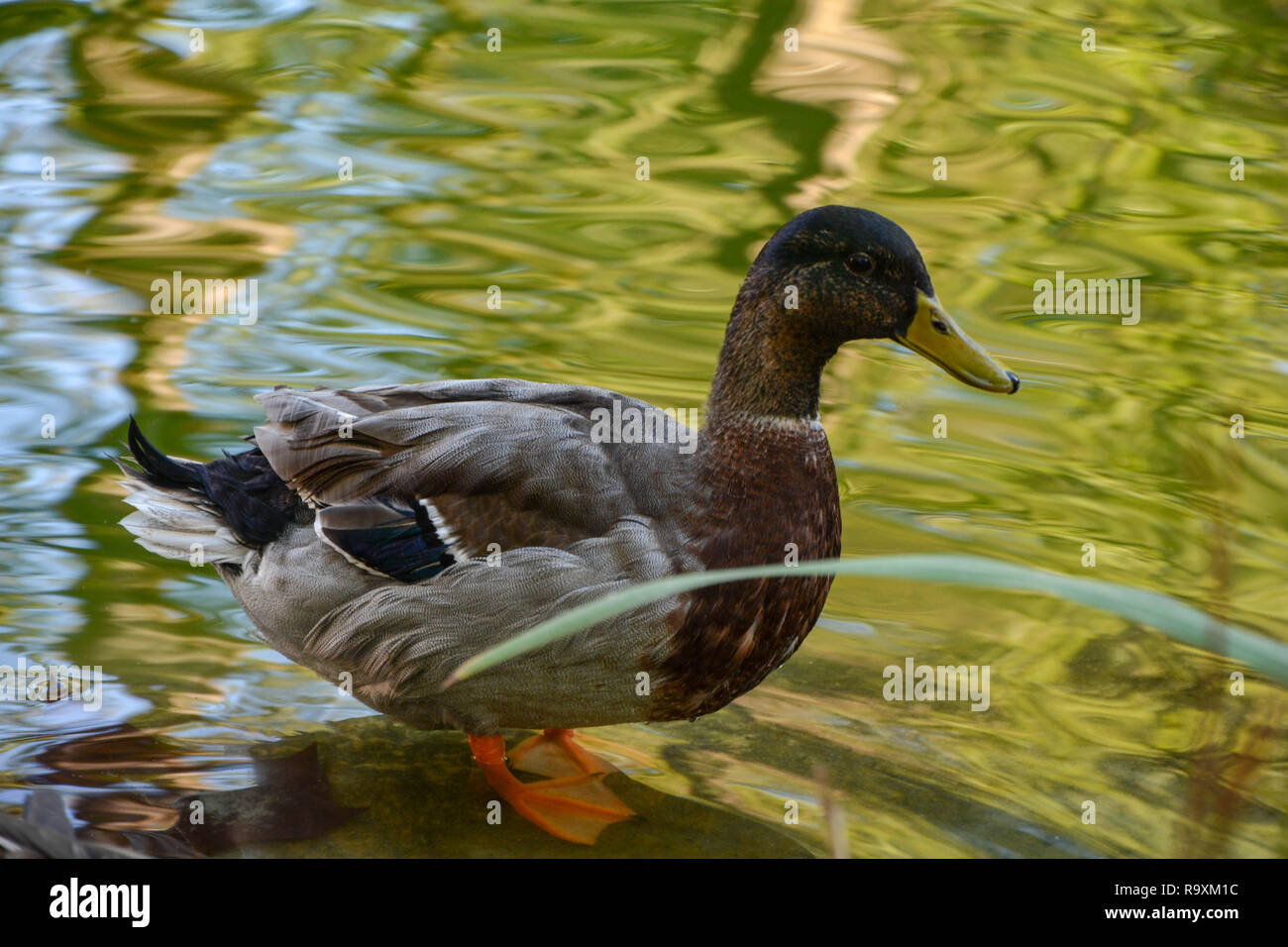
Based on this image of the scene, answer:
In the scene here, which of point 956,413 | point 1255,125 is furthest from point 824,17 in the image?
point 956,413

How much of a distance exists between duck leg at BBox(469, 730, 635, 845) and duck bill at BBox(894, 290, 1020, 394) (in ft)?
5.05

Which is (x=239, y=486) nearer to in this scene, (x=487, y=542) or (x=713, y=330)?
(x=487, y=542)

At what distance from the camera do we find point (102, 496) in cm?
548

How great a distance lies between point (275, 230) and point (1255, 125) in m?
5.91

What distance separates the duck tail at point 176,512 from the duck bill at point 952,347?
2.00 m

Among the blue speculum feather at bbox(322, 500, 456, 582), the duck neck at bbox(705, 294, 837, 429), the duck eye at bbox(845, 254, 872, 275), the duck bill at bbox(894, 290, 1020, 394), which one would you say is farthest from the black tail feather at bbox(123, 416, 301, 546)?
the duck bill at bbox(894, 290, 1020, 394)

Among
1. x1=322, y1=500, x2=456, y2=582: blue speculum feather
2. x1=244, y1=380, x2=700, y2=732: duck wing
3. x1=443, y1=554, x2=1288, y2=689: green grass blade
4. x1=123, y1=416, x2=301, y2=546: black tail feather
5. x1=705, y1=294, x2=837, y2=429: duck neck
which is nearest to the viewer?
x1=443, y1=554, x2=1288, y2=689: green grass blade

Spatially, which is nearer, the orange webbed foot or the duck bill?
the duck bill

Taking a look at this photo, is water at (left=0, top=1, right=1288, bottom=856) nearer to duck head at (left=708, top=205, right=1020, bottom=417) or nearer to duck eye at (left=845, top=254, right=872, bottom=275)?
duck head at (left=708, top=205, right=1020, bottom=417)

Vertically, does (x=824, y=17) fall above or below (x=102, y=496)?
above

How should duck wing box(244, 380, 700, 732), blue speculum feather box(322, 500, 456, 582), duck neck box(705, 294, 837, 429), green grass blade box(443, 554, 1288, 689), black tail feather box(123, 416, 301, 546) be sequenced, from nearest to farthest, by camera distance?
green grass blade box(443, 554, 1288, 689) < duck wing box(244, 380, 700, 732) < blue speculum feather box(322, 500, 456, 582) < duck neck box(705, 294, 837, 429) < black tail feather box(123, 416, 301, 546)

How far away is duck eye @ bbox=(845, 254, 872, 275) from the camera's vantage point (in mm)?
3908

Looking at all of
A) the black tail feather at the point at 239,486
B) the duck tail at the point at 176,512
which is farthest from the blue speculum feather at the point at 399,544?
the duck tail at the point at 176,512
